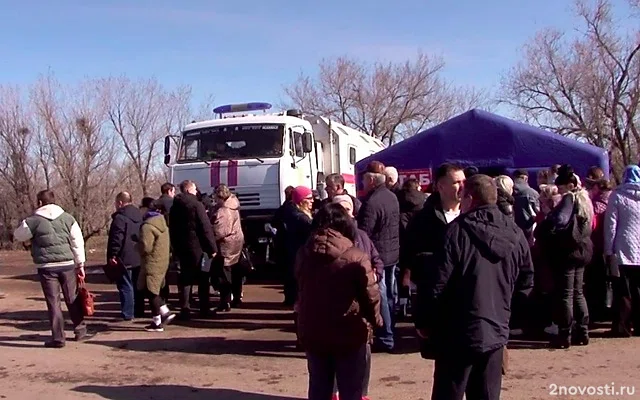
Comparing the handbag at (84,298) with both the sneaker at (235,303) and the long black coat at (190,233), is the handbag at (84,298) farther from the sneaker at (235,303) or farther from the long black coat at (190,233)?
the sneaker at (235,303)

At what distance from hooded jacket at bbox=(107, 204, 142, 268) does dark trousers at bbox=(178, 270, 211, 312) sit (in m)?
0.73

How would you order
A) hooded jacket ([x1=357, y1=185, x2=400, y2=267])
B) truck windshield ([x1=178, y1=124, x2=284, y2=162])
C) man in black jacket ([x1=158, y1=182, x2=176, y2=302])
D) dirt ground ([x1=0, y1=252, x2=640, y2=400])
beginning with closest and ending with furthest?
dirt ground ([x1=0, y1=252, x2=640, y2=400])
hooded jacket ([x1=357, y1=185, x2=400, y2=267])
man in black jacket ([x1=158, y1=182, x2=176, y2=302])
truck windshield ([x1=178, y1=124, x2=284, y2=162])

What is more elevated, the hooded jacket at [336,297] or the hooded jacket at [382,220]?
the hooded jacket at [382,220]

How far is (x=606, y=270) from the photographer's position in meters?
8.81

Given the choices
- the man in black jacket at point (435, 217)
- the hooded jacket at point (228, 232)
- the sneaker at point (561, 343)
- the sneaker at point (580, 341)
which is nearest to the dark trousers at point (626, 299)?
the sneaker at point (580, 341)

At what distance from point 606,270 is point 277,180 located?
682 cm

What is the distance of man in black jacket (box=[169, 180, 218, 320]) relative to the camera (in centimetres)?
1025

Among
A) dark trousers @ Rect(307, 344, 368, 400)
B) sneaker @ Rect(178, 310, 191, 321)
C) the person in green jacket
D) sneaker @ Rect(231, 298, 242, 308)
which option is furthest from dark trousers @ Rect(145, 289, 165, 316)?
dark trousers @ Rect(307, 344, 368, 400)

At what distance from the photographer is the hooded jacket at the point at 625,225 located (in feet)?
27.3

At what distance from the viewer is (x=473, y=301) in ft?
14.0

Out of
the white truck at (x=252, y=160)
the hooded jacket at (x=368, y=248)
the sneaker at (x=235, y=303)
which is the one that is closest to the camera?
the hooded jacket at (x=368, y=248)

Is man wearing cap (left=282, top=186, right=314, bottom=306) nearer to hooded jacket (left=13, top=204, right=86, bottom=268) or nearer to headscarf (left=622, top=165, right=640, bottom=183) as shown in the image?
hooded jacket (left=13, top=204, right=86, bottom=268)

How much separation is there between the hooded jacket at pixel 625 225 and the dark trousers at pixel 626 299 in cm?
16

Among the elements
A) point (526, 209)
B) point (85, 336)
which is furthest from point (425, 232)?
point (85, 336)
